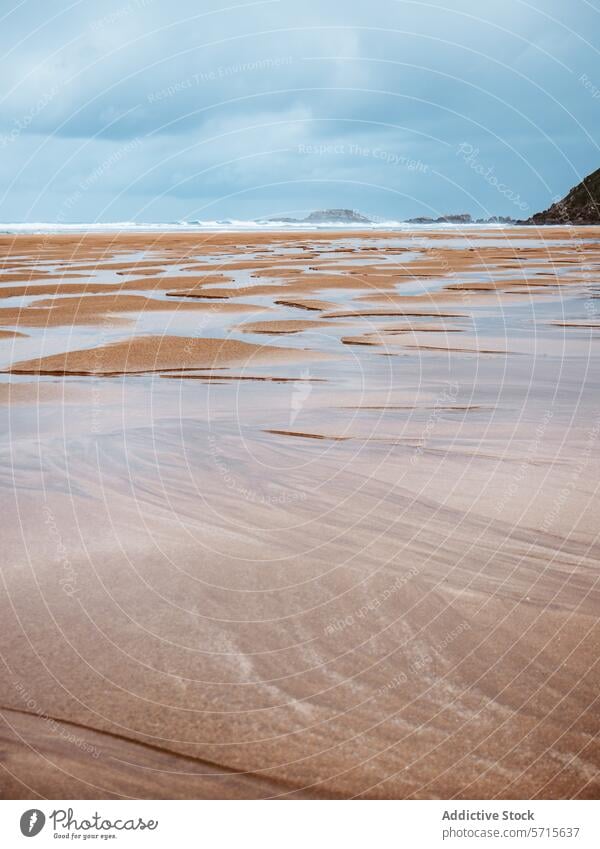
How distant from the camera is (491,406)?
7.76 meters

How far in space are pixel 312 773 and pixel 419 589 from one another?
141 cm

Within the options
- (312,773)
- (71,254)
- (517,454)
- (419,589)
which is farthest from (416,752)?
(71,254)

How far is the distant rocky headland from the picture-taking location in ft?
347

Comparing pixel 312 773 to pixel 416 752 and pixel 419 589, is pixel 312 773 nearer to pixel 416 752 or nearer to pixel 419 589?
pixel 416 752

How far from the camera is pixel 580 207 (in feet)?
364
